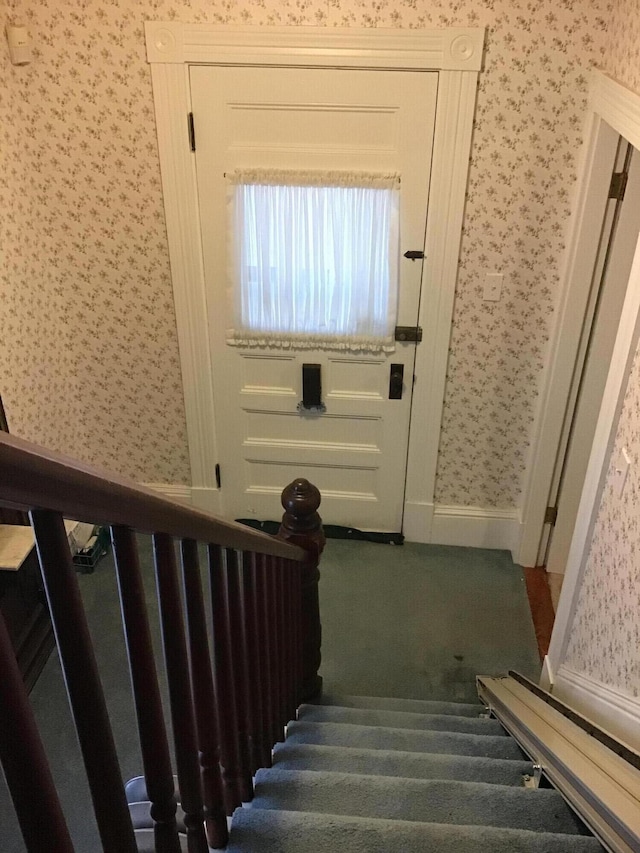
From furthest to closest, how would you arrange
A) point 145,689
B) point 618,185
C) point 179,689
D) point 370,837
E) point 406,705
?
point 618,185 < point 406,705 < point 370,837 < point 179,689 < point 145,689

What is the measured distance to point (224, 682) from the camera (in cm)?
120

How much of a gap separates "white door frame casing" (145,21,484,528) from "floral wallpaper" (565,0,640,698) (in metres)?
0.59

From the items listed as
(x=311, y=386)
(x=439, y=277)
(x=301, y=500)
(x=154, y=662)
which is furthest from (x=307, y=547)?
(x=439, y=277)

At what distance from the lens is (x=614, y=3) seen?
2418 millimetres

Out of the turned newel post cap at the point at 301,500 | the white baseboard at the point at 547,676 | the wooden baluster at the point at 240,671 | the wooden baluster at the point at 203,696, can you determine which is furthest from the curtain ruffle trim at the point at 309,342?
the wooden baluster at the point at 203,696

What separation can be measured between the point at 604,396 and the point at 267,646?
1.25 metres

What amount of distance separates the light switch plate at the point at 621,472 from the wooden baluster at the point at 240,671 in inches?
45.4

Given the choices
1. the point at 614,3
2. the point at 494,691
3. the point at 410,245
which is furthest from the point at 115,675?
the point at 614,3

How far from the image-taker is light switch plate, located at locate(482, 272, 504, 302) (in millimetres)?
2939

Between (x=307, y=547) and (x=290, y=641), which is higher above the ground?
(x=307, y=547)

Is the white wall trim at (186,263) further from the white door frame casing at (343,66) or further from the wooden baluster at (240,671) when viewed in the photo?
the wooden baluster at (240,671)

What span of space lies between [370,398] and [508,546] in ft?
Result: 3.45

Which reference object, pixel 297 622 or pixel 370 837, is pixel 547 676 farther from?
pixel 370 837

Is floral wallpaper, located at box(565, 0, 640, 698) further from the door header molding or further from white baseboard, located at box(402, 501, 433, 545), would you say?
white baseboard, located at box(402, 501, 433, 545)
